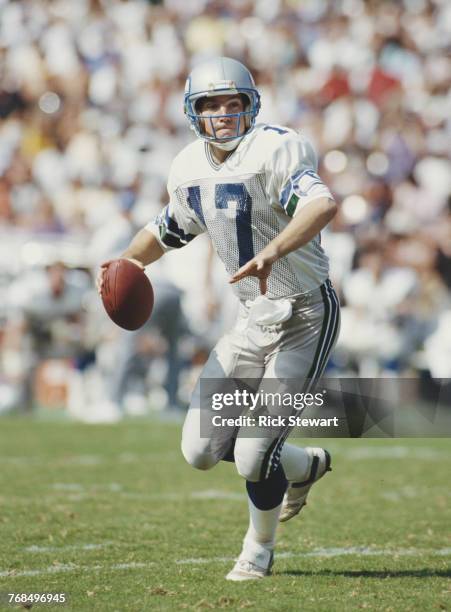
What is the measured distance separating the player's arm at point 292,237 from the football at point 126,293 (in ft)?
1.84

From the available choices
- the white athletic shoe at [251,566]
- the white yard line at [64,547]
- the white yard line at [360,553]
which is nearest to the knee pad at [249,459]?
the white athletic shoe at [251,566]

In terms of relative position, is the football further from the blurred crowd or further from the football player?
the blurred crowd

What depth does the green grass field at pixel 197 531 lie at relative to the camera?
11.1ft

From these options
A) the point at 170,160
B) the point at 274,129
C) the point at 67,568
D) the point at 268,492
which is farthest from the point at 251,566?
the point at 170,160

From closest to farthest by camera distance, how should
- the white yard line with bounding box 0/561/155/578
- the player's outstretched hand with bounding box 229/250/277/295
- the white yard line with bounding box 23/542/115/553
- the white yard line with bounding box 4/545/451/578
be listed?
the player's outstretched hand with bounding box 229/250/277/295 → the white yard line with bounding box 0/561/155/578 → the white yard line with bounding box 4/545/451/578 → the white yard line with bounding box 23/542/115/553

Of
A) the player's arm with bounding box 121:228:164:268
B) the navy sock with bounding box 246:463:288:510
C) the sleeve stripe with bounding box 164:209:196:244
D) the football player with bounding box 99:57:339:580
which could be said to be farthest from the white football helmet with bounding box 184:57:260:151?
the navy sock with bounding box 246:463:288:510

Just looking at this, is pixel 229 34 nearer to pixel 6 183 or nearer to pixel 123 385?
pixel 6 183

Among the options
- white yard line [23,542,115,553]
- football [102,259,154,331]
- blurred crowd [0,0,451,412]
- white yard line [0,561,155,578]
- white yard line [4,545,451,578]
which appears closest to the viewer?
white yard line [0,561,155,578]

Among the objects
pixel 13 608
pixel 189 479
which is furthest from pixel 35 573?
pixel 189 479

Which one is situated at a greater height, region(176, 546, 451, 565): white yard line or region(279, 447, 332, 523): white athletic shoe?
region(279, 447, 332, 523): white athletic shoe

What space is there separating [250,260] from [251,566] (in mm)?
994

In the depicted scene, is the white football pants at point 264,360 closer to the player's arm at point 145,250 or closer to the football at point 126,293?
the football at point 126,293

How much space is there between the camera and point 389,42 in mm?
11875

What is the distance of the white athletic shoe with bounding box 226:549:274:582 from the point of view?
3.63 meters
